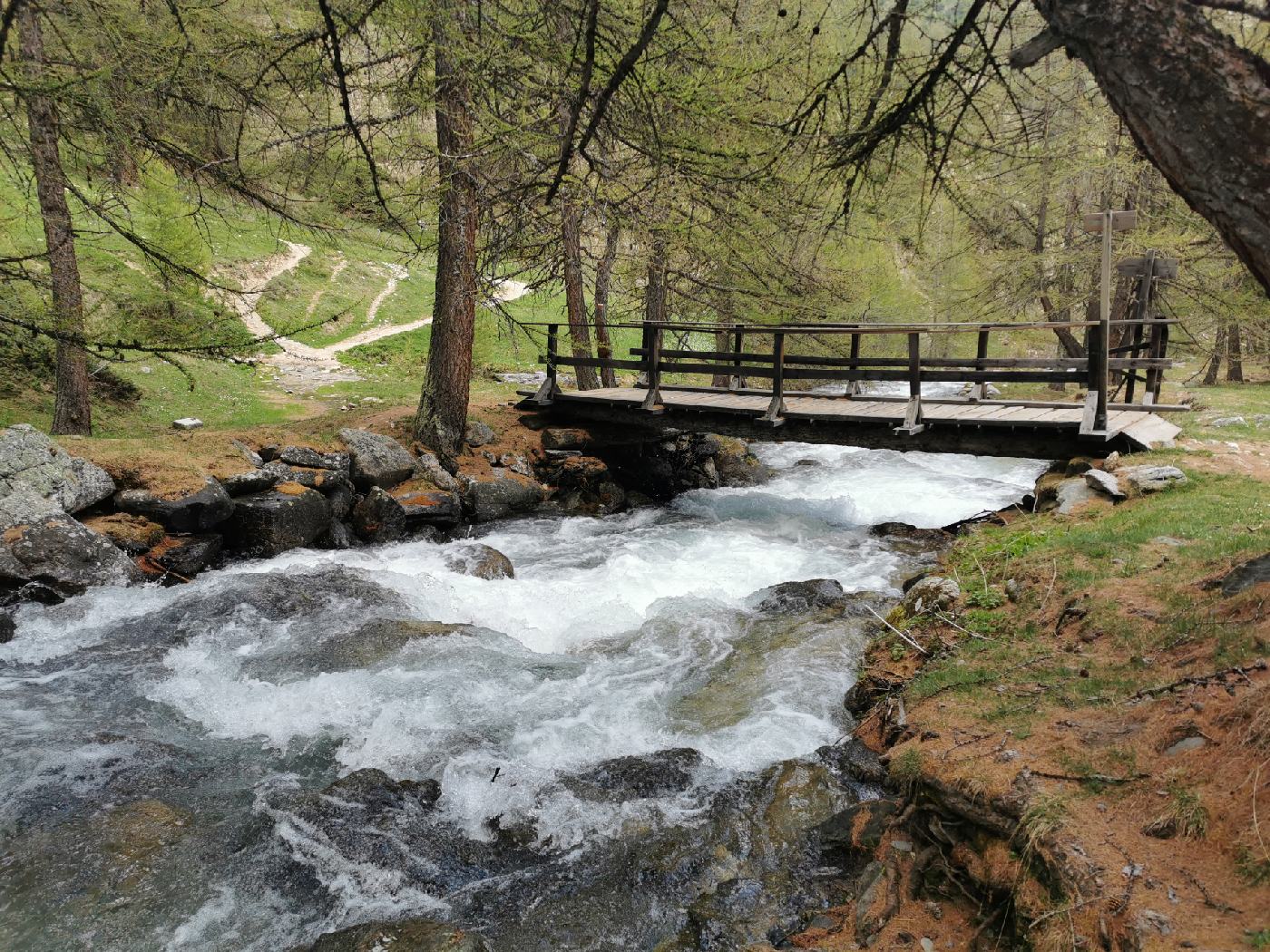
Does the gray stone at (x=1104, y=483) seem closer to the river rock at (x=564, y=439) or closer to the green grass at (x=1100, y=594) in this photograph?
the green grass at (x=1100, y=594)

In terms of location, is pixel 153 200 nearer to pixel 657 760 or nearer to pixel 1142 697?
pixel 657 760

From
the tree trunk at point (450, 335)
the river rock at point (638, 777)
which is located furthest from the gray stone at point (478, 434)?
the river rock at point (638, 777)

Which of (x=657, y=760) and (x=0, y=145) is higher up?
(x=0, y=145)

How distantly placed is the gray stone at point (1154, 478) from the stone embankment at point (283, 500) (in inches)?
282

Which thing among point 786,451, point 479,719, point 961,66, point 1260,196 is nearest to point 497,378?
point 786,451

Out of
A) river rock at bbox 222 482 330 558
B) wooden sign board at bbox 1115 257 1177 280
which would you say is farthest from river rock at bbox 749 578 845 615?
wooden sign board at bbox 1115 257 1177 280

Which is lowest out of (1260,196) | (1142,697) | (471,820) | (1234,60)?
(471,820)

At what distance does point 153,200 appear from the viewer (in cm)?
1070

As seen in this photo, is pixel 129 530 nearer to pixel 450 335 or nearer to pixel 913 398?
pixel 450 335

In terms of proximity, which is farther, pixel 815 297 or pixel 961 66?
pixel 815 297

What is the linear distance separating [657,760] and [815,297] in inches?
470

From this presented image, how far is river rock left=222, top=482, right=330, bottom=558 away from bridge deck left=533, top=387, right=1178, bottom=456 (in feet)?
17.0

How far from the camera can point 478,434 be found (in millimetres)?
12422

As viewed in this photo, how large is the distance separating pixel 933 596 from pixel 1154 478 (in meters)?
3.57
